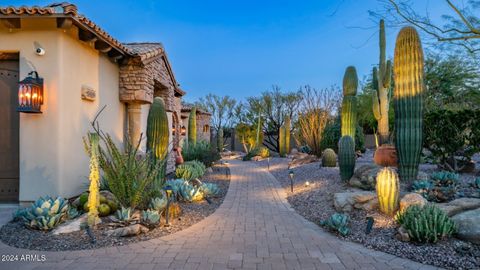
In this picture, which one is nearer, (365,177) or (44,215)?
(44,215)

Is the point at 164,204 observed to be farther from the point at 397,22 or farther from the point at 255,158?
the point at 255,158

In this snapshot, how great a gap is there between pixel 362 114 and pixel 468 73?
6.24 m

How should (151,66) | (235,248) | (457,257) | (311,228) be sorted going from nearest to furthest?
1. (457,257)
2. (235,248)
3. (311,228)
4. (151,66)

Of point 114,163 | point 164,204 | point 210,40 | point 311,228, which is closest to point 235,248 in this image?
point 311,228

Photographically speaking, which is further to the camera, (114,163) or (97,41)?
(97,41)

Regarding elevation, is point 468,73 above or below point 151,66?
above

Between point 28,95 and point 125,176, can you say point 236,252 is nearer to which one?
point 125,176

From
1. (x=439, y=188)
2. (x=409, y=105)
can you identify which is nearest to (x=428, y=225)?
(x=439, y=188)

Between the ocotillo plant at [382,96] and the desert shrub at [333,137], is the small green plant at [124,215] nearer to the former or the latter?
the desert shrub at [333,137]

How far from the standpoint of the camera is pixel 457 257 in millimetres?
3348

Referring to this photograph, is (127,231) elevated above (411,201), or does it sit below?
below

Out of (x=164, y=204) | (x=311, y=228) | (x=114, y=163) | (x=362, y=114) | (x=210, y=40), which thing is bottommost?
(x=311, y=228)

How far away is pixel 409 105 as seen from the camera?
5.77 meters

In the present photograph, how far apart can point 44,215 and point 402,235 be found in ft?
17.3
